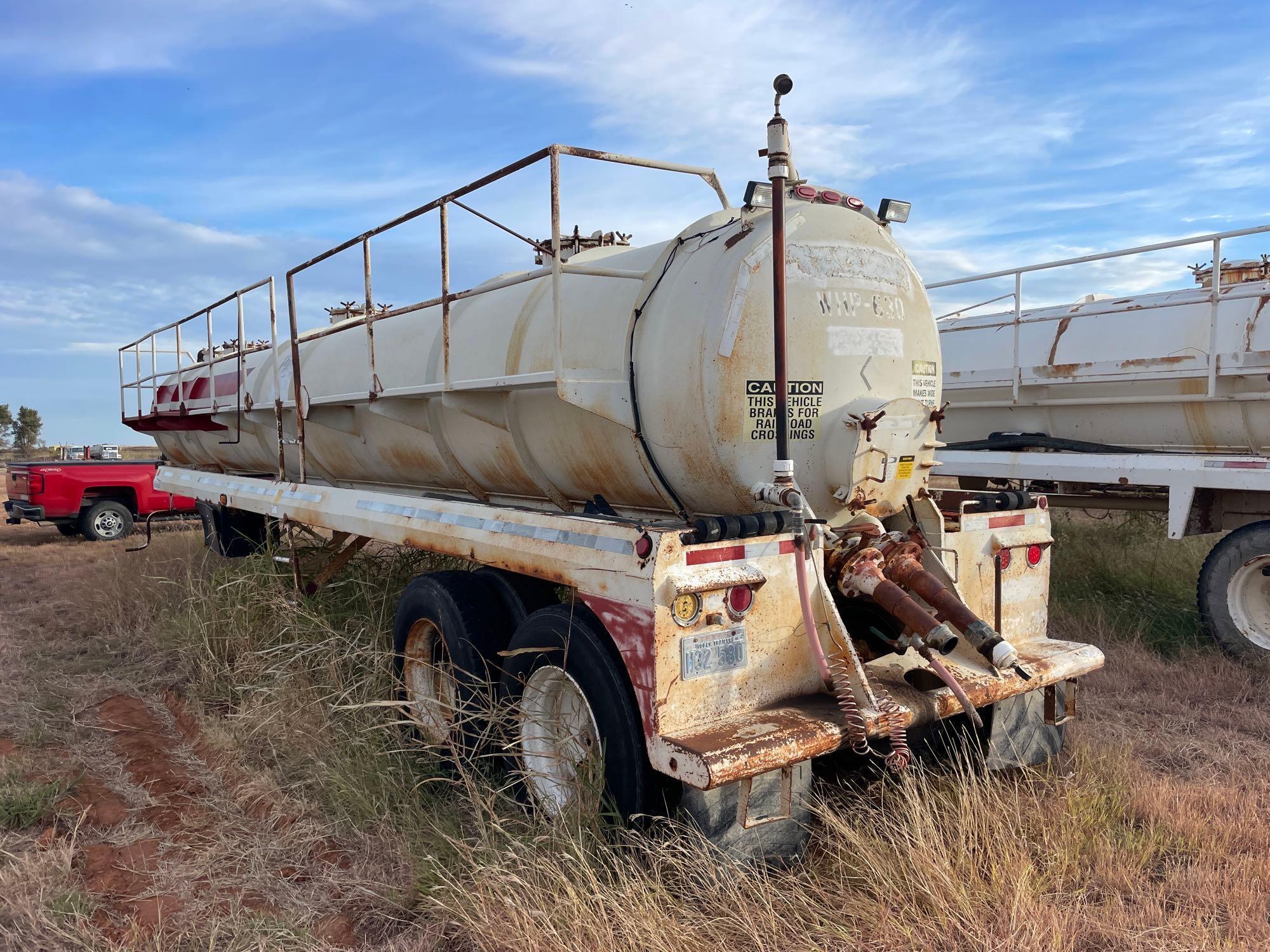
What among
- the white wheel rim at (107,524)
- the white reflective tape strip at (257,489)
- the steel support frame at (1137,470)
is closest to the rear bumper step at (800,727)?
the steel support frame at (1137,470)

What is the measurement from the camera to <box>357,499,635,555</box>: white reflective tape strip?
A: 3361 millimetres

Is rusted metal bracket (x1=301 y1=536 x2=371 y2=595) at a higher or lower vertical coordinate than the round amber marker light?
lower

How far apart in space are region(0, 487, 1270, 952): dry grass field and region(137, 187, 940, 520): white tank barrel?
1.33 m

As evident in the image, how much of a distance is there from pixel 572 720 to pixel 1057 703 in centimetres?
223

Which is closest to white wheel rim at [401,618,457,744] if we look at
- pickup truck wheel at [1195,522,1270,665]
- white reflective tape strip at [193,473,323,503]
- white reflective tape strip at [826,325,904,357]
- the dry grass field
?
the dry grass field

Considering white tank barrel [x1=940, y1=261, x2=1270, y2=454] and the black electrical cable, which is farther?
white tank barrel [x1=940, y1=261, x2=1270, y2=454]

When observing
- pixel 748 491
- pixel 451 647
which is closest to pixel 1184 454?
pixel 748 491

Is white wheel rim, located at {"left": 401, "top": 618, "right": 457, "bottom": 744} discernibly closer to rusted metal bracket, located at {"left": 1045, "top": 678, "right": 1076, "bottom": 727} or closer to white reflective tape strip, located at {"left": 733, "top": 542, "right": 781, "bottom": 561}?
white reflective tape strip, located at {"left": 733, "top": 542, "right": 781, "bottom": 561}

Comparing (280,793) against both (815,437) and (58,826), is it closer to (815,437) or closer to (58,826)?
(58,826)

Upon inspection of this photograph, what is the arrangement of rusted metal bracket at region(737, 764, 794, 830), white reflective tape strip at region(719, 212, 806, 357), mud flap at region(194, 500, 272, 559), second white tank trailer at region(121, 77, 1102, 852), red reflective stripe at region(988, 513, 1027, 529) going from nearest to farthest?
rusted metal bracket at region(737, 764, 794, 830) < second white tank trailer at region(121, 77, 1102, 852) < white reflective tape strip at region(719, 212, 806, 357) < red reflective stripe at region(988, 513, 1027, 529) < mud flap at region(194, 500, 272, 559)

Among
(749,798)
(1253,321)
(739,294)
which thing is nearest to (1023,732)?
(749,798)

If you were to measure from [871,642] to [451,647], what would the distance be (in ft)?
6.30

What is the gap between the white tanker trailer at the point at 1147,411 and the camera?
20.8ft

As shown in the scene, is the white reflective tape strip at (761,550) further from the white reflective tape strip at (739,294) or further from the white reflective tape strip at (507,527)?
the white reflective tape strip at (739,294)
